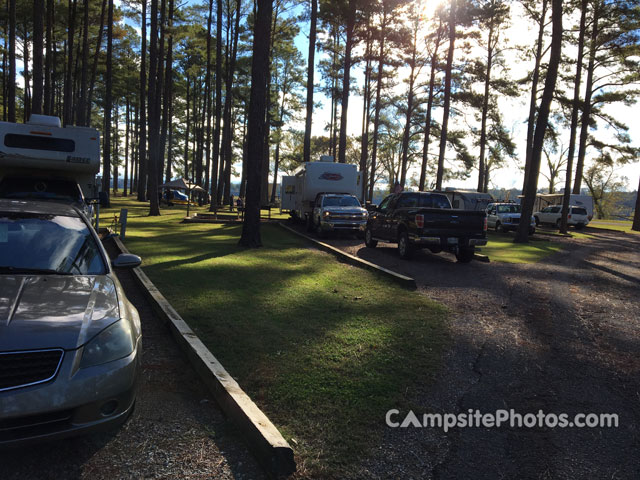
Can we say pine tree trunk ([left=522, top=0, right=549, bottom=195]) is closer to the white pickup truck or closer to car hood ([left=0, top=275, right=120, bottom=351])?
the white pickup truck

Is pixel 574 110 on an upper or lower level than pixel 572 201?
upper

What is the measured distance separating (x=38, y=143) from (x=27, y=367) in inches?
399

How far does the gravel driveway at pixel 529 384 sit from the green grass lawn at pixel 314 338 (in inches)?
10.9

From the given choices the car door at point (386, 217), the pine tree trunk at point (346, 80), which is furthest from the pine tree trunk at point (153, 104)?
the car door at point (386, 217)

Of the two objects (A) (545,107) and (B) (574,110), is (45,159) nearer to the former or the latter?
(A) (545,107)

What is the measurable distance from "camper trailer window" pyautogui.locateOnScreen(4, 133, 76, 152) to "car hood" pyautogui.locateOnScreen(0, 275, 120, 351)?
8.80 m

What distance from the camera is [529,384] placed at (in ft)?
14.1

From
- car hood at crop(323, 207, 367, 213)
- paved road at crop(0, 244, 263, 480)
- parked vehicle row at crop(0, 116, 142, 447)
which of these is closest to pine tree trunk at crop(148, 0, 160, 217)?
car hood at crop(323, 207, 367, 213)

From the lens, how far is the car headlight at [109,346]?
9.30 feet

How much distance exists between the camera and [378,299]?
7.49 meters

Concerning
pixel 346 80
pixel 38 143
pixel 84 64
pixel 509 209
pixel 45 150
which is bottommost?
pixel 509 209

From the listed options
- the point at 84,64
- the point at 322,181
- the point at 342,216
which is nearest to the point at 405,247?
the point at 342,216

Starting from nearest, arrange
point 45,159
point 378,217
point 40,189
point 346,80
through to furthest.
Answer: point 45,159
point 40,189
point 378,217
point 346,80

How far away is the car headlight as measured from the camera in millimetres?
2834
